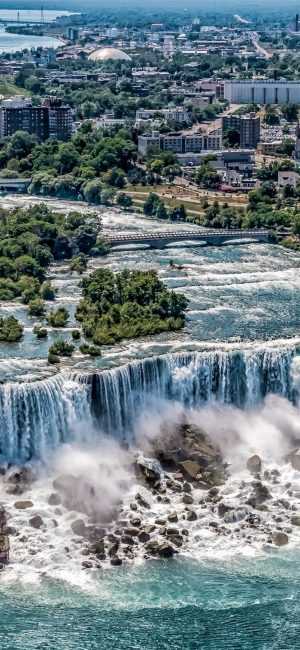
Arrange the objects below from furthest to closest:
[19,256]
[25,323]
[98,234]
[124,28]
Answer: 1. [124,28]
2. [98,234]
3. [19,256]
4. [25,323]

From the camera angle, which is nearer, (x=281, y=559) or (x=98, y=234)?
(x=281, y=559)

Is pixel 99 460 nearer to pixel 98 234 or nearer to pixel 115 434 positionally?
pixel 115 434

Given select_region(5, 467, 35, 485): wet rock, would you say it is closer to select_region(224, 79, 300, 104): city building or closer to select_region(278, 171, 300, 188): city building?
select_region(278, 171, 300, 188): city building

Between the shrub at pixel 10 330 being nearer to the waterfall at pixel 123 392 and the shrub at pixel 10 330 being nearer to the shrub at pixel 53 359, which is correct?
the shrub at pixel 53 359

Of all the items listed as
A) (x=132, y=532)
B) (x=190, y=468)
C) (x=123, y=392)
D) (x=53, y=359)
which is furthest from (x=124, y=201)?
(x=132, y=532)

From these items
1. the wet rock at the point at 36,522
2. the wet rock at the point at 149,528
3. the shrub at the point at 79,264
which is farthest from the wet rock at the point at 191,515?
the shrub at the point at 79,264

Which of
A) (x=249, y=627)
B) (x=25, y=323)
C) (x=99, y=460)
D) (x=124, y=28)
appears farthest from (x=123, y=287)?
(x=124, y=28)
